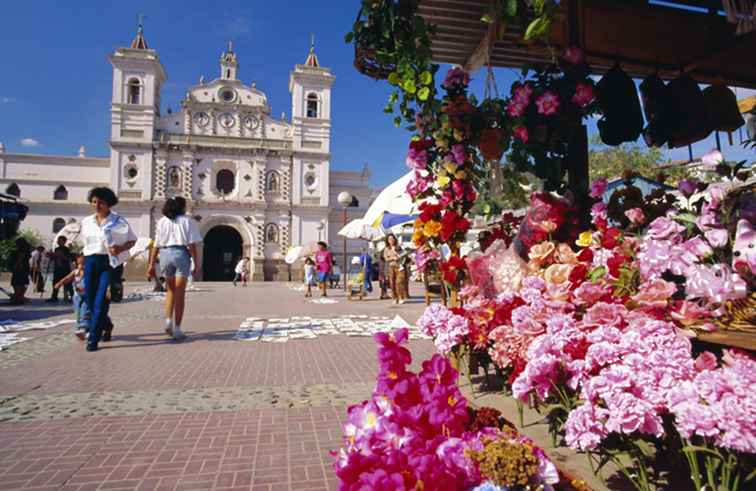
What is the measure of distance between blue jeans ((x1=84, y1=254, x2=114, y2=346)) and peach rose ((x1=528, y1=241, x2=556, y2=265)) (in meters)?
4.99

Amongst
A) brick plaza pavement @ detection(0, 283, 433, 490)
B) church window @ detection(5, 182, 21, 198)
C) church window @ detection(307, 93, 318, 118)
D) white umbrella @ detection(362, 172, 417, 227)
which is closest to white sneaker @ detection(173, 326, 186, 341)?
brick plaza pavement @ detection(0, 283, 433, 490)

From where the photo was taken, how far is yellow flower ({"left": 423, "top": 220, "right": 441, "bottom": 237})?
297 centimetres

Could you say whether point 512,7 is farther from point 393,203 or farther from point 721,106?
point 393,203

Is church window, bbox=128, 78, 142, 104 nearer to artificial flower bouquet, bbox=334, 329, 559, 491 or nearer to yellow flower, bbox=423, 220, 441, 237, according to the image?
yellow flower, bbox=423, 220, 441, 237

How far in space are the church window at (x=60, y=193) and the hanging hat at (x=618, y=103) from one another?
4704 centimetres

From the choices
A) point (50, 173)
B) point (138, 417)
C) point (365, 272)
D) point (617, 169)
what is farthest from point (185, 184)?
point (138, 417)

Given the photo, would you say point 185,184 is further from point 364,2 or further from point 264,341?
point 364,2

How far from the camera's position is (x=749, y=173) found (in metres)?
1.94

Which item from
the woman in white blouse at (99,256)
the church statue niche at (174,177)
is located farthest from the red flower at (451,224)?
the church statue niche at (174,177)

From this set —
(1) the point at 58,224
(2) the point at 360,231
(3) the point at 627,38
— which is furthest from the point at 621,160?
(1) the point at 58,224

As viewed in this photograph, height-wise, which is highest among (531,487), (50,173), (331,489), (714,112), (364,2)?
(50,173)

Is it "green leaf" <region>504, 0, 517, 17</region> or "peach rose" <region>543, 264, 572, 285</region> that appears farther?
"green leaf" <region>504, 0, 517, 17</region>

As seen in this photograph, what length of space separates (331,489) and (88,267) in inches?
180

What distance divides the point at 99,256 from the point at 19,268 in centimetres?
814
